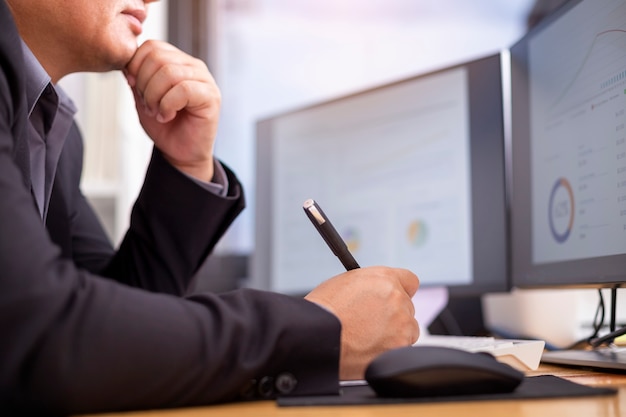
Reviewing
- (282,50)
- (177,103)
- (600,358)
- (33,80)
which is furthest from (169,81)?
(282,50)

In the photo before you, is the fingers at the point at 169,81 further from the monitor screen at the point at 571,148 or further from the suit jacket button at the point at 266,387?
the suit jacket button at the point at 266,387

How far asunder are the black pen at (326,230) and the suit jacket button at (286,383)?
0.66 ft

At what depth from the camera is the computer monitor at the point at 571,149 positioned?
1.03 metres

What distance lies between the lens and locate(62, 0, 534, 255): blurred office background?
106 inches

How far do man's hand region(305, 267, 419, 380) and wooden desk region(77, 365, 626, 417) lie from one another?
11cm

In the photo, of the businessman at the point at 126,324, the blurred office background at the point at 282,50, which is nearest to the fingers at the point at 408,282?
the businessman at the point at 126,324

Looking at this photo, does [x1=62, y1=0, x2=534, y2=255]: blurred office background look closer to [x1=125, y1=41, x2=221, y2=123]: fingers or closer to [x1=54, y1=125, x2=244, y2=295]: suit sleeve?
[x1=54, y1=125, x2=244, y2=295]: suit sleeve

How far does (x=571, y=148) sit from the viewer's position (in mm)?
1146

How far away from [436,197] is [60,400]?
1030 millimetres

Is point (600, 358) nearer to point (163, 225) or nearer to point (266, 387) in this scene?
point (266, 387)

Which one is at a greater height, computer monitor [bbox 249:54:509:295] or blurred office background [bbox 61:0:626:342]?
blurred office background [bbox 61:0:626:342]

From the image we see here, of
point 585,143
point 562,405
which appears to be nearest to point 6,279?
point 562,405

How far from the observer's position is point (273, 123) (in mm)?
1888

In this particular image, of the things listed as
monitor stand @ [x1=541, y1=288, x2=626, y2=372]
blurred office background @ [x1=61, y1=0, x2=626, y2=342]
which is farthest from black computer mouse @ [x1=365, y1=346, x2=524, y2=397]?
blurred office background @ [x1=61, y1=0, x2=626, y2=342]
